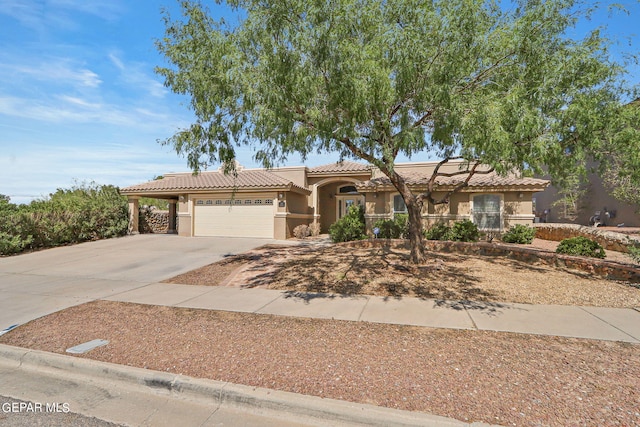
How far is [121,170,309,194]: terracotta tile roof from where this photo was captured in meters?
18.5

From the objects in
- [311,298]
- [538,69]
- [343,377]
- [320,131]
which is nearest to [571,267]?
[538,69]

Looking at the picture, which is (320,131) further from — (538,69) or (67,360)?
(67,360)

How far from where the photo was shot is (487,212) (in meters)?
16.2

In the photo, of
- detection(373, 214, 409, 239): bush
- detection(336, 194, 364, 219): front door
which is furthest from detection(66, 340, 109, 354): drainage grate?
detection(336, 194, 364, 219): front door

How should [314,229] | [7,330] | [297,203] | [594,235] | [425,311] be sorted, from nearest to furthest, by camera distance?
[7,330] < [425,311] < [594,235] < [297,203] < [314,229]

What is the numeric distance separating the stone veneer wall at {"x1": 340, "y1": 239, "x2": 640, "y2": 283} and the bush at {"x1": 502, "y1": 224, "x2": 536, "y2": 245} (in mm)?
3315

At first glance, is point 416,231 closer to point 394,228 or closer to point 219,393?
point 394,228

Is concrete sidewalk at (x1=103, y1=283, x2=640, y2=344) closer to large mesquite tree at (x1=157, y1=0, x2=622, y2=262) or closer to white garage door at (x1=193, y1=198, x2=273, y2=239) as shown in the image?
large mesquite tree at (x1=157, y1=0, x2=622, y2=262)

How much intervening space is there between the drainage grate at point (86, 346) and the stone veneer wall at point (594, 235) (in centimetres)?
1259

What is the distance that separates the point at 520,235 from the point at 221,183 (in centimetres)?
1584

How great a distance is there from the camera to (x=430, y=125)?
834 centimetres

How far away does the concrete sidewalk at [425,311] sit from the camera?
5.27 metres

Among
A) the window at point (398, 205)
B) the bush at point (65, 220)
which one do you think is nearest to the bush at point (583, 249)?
the window at point (398, 205)

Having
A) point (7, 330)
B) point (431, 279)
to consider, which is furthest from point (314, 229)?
point (7, 330)
